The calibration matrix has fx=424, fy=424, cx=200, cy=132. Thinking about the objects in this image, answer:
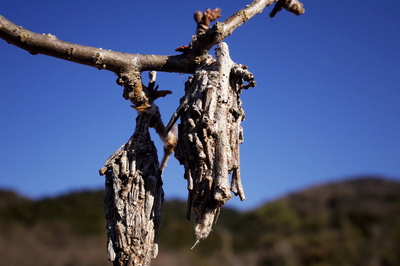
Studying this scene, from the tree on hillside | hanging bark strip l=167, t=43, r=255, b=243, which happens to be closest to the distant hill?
the tree on hillside

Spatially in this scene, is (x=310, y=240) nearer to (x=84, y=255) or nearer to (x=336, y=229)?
(x=336, y=229)

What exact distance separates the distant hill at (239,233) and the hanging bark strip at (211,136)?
11901 millimetres

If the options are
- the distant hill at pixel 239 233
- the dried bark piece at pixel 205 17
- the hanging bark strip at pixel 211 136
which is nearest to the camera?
the hanging bark strip at pixel 211 136

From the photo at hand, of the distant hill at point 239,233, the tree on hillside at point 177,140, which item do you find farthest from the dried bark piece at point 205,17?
the distant hill at point 239,233

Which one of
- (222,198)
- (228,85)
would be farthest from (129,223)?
(228,85)

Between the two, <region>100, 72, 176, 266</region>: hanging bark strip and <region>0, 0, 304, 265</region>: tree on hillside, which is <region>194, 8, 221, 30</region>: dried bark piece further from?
<region>100, 72, 176, 266</region>: hanging bark strip

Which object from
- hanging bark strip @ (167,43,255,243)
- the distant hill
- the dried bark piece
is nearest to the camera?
hanging bark strip @ (167,43,255,243)

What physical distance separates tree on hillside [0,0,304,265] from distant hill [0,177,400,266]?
1169cm

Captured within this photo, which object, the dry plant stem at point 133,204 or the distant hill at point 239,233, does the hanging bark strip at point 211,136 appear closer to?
the dry plant stem at point 133,204

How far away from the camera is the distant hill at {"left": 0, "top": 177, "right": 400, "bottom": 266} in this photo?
43.1ft

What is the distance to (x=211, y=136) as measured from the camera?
1117 mm

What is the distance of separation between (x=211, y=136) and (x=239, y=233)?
16102mm

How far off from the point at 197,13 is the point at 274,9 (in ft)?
1.12

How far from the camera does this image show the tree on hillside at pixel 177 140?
1.10 metres
